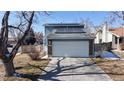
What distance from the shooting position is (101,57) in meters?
8.59

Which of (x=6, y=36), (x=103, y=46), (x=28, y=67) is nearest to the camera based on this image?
(x=6, y=36)

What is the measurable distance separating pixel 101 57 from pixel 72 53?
2.58ft

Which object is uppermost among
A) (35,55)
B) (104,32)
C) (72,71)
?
(104,32)

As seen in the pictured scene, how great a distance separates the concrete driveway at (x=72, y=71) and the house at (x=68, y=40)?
19cm

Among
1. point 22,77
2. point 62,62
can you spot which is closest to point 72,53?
point 62,62

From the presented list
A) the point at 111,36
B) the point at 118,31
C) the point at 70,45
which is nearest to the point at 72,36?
the point at 70,45

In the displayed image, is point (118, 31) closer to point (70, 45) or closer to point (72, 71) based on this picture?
point (70, 45)

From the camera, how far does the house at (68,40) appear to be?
8383mm

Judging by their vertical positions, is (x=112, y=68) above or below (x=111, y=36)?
below

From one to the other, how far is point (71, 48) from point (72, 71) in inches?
24.9

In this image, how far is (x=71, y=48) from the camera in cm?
868

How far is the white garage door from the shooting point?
8.57 meters
